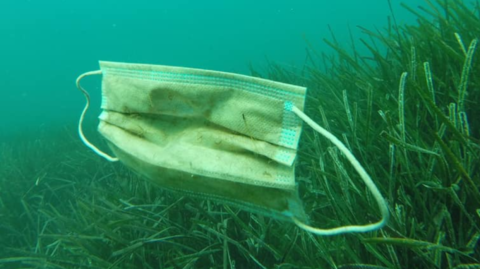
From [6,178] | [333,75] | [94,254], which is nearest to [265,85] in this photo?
[94,254]

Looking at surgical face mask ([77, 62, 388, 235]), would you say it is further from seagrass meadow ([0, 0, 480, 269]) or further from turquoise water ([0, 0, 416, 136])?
turquoise water ([0, 0, 416, 136])

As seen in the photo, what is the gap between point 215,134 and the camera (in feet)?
5.23

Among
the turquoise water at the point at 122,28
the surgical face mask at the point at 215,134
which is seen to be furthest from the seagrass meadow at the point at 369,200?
the turquoise water at the point at 122,28

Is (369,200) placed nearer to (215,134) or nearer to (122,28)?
(215,134)

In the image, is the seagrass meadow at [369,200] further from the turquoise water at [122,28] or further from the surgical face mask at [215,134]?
the turquoise water at [122,28]

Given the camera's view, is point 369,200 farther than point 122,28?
No

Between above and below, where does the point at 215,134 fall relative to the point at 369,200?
above

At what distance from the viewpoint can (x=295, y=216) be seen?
1.46 metres

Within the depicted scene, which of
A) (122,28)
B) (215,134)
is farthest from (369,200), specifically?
(122,28)

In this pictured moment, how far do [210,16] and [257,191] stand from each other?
282 feet

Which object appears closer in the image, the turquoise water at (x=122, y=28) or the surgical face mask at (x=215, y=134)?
the surgical face mask at (x=215, y=134)

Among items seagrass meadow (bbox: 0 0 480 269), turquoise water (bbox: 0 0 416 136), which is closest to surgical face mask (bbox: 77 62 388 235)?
seagrass meadow (bbox: 0 0 480 269)

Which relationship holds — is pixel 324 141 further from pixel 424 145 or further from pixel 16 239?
pixel 16 239

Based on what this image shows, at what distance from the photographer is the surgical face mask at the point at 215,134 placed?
1431mm
